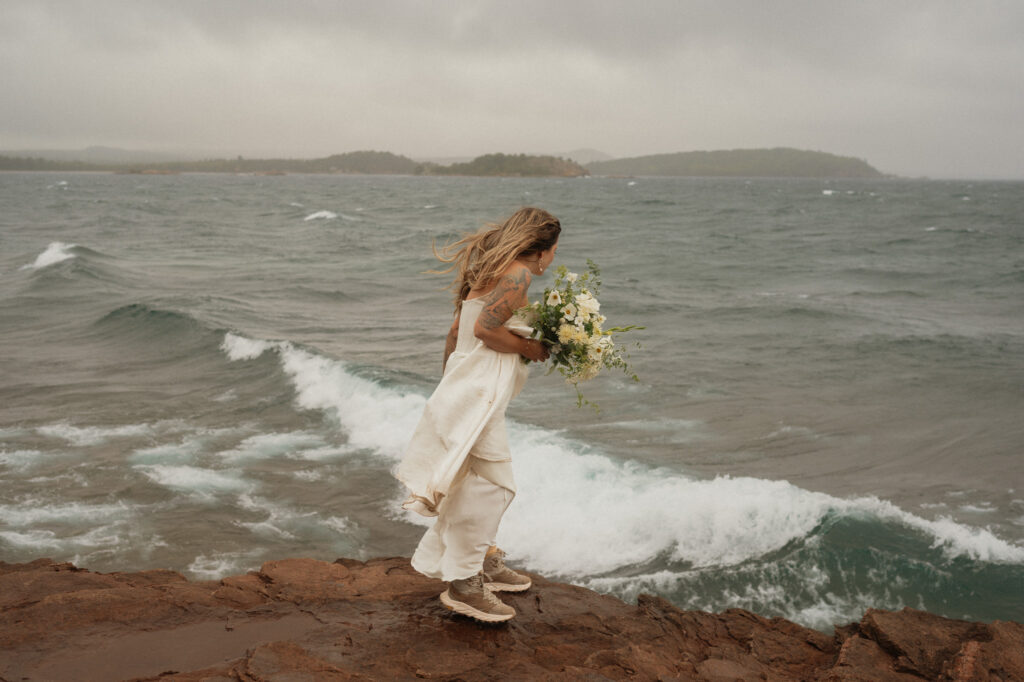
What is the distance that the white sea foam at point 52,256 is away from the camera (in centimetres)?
2523

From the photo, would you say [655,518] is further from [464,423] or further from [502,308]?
[502,308]

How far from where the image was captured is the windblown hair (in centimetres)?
372

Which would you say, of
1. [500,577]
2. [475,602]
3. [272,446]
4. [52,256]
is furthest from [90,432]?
[52,256]

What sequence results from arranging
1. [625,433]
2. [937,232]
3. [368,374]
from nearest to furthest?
[625,433], [368,374], [937,232]

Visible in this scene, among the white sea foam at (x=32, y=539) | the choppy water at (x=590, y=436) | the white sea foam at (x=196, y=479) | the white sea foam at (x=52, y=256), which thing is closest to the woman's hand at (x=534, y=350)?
the choppy water at (x=590, y=436)

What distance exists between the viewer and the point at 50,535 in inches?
274

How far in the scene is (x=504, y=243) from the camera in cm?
373

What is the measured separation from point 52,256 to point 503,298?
27.9m

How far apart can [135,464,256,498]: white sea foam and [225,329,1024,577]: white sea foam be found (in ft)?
5.73

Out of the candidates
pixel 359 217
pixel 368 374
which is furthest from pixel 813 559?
pixel 359 217

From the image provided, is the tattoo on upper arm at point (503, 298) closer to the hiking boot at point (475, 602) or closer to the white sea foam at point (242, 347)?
the hiking boot at point (475, 602)

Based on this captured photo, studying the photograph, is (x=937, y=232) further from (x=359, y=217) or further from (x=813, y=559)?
(x=813, y=559)

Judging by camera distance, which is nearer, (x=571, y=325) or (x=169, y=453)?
(x=571, y=325)

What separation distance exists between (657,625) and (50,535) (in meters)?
5.54
